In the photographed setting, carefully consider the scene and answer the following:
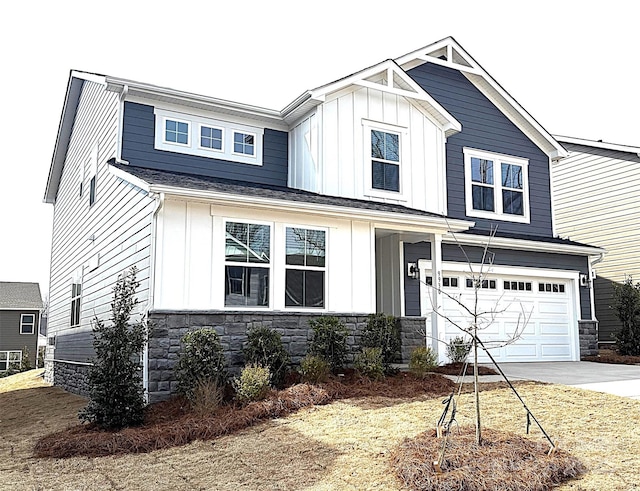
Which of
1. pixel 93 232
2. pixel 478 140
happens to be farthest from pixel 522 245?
pixel 93 232

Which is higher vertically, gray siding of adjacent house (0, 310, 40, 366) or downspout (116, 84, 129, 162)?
downspout (116, 84, 129, 162)

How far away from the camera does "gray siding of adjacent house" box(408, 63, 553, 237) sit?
49.5 feet

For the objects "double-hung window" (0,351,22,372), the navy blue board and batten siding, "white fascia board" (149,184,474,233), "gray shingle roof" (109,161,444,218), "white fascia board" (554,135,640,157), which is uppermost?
"white fascia board" (554,135,640,157)

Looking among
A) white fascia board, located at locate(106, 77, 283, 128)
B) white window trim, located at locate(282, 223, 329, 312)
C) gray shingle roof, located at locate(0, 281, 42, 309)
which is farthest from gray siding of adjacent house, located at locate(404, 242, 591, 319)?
gray shingle roof, located at locate(0, 281, 42, 309)

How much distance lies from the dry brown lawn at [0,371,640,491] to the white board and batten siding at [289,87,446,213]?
5.44m

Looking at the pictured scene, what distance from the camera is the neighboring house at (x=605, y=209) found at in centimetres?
1791

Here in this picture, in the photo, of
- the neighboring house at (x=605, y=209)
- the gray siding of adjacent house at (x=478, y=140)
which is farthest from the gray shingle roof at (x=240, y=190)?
the neighboring house at (x=605, y=209)

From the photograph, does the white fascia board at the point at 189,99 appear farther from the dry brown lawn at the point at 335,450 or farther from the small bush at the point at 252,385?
the dry brown lawn at the point at 335,450

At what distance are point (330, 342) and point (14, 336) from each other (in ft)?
96.9

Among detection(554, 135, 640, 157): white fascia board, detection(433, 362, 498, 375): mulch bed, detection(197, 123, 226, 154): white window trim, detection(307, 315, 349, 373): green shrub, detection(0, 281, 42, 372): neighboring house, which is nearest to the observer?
detection(307, 315, 349, 373): green shrub

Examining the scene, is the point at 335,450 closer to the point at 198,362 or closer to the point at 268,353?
the point at 198,362

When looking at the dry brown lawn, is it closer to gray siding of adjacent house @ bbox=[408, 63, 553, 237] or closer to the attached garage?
the attached garage

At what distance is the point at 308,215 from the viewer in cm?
1092

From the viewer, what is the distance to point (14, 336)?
3412 centimetres
